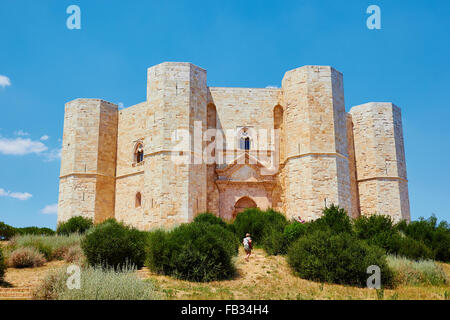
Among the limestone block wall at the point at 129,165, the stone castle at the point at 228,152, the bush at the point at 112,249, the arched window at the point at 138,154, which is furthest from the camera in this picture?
the arched window at the point at 138,154

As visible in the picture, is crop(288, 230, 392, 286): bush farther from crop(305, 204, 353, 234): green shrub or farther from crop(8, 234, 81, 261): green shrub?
crop(8, 234, 81, 261): green shrub

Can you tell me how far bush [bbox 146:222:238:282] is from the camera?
944 cm

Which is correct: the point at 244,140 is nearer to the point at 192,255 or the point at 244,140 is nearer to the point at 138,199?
the point at 138,199

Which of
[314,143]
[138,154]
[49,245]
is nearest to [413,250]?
[314,143]

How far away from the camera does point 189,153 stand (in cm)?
1869

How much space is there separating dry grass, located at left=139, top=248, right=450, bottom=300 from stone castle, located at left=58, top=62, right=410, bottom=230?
27.0 ft

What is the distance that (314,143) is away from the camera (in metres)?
18.8

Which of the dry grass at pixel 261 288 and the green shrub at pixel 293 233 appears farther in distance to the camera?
the green shrub at pixel 293 233

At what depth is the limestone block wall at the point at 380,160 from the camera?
21250mm

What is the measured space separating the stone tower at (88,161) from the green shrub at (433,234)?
1496cm

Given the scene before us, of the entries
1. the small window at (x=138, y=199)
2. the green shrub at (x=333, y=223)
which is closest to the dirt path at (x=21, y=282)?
the green shrub at (x=333, y=223)

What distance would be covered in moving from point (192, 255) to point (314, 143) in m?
10.9

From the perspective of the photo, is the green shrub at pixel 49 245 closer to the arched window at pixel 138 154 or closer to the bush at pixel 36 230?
the bush at pixel 36 230

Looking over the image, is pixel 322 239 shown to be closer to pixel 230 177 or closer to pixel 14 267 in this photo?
pixel 14 267
